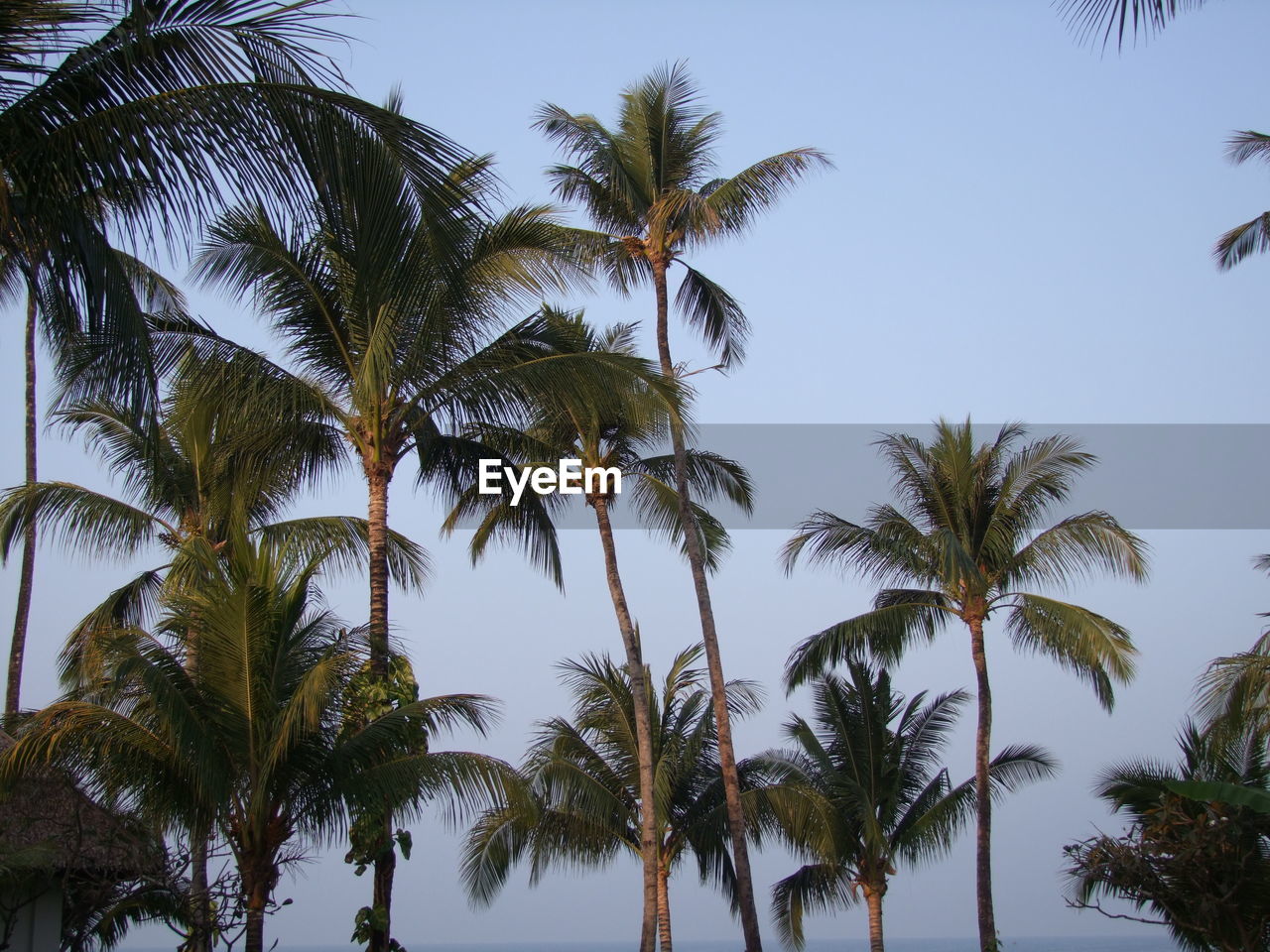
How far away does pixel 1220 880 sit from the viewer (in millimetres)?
17516

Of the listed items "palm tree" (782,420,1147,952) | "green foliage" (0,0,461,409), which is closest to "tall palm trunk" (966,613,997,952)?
"palm tree" (782,420,1147,952)

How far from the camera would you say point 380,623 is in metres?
14.0

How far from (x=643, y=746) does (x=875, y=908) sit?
21.2 ft

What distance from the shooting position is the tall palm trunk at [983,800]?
65.7 ft

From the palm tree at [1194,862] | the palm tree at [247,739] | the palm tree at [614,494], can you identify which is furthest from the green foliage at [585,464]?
the palm tree at [1194,862]

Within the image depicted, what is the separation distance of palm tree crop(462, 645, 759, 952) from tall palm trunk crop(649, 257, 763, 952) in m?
1.80

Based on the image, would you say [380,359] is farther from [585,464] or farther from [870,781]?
[870,781]

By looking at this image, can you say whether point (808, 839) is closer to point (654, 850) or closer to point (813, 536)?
point (654, 850)

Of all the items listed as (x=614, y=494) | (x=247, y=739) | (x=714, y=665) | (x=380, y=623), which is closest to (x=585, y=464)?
(x=614, y=494)

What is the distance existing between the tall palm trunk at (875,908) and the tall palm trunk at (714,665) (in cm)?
392

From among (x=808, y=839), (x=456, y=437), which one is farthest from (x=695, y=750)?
(x=456, y=437)

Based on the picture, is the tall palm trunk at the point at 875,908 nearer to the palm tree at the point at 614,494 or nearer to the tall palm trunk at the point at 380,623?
the palm tree at the point at 614,494

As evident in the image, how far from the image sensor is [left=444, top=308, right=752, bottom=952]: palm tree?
18531 mm

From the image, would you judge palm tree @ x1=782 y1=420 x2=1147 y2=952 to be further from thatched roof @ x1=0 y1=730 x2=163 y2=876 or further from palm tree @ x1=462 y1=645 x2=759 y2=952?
thatched roof @ x1=0 y1=730 x2=163 y2=876
